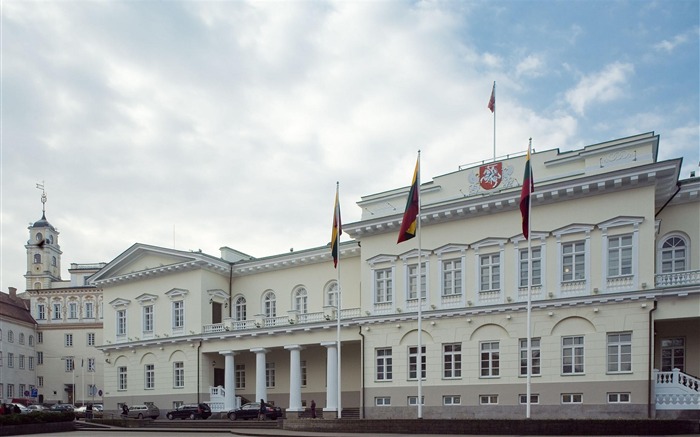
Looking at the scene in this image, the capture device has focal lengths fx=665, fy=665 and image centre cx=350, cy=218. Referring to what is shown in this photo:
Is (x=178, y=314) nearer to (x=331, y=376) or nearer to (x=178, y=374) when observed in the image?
A: (x=178, y=374)

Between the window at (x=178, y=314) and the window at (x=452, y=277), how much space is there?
2028cm

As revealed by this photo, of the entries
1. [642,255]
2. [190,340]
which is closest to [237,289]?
[190,340]

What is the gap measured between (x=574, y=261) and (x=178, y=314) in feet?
91.6

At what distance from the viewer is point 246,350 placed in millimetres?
42750

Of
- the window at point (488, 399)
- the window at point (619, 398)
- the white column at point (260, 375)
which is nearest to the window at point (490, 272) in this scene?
the window at point (488, 399)

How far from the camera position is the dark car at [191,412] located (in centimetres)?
4134

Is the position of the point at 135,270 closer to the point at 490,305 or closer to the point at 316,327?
the point at 316,327

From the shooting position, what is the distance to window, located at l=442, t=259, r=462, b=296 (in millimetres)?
34031

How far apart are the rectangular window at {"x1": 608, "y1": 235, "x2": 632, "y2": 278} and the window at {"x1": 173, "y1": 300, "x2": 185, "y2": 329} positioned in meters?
28.7

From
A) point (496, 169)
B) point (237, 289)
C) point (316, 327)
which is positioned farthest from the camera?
point (237, 289)

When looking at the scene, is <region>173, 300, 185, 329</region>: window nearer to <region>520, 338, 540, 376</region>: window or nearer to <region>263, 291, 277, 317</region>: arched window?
<region>263, 291, 277, 317</region>: arched window

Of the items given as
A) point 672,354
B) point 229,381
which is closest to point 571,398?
point 672,354

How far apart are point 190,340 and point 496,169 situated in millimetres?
24170

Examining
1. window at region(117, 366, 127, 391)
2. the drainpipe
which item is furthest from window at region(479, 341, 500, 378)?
window at region(117, 366, 127, 391)
